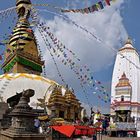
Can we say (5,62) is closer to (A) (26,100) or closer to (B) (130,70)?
(A) (26,100)

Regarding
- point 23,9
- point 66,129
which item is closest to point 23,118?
point 66,129

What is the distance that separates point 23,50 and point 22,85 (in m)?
7.34

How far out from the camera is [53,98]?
2745 centimetres

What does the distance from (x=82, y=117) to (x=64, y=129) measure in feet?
36.2

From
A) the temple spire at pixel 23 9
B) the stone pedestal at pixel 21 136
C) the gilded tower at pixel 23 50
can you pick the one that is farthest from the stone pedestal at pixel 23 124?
the temple spire at pixel 23 9

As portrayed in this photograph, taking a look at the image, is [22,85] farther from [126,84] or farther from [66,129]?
[126,84]

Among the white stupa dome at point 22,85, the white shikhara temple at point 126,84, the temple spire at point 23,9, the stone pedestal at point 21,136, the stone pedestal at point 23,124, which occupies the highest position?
the temple spire at point 23,9

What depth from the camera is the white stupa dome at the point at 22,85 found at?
28.1 m

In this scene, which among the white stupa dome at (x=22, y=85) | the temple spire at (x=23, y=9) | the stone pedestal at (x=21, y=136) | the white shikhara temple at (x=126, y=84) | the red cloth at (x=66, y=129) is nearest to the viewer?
the stone pedestal at (x=21, y=136)

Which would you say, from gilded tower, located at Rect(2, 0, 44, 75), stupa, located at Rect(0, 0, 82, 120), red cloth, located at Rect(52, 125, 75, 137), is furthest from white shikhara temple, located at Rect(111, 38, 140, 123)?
red cloth, located at Rect(52, 125, 75, 137)

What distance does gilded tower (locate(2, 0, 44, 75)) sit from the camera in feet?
112

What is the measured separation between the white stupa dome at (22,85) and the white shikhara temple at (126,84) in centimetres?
2841

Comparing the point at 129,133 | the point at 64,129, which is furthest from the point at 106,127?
the point at 64,129

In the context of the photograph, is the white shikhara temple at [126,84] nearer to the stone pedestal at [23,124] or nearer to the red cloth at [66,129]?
the red cloth at [66,129]
